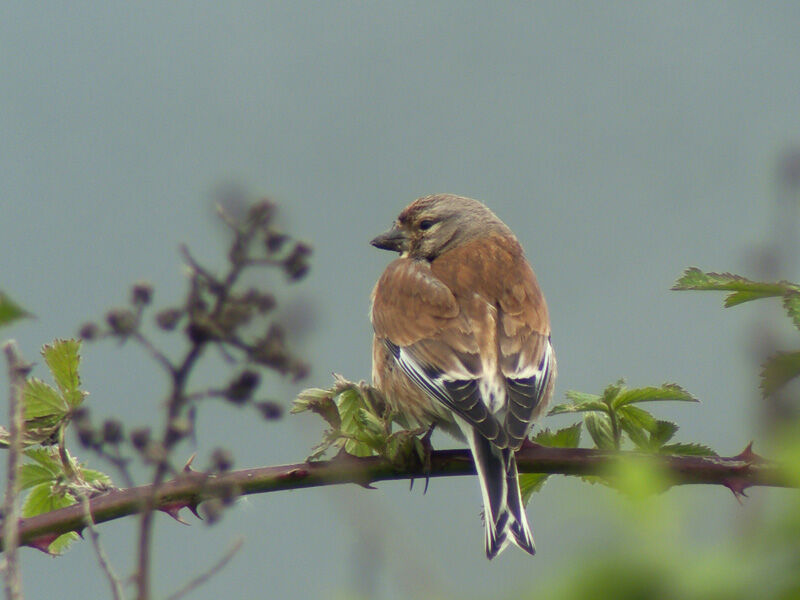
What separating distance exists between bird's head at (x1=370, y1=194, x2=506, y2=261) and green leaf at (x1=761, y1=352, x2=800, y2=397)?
9.81ft

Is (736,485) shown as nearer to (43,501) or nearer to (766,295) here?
(766,295)

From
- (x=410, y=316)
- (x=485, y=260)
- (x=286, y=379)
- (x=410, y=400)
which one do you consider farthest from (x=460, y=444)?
(x=286, y=379)

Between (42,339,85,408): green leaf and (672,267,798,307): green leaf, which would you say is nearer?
(672,267,798,307): green leaf

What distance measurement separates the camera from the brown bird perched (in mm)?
2984

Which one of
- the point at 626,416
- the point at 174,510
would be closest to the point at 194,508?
the point at 174,510

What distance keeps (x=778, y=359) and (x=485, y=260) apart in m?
2.46

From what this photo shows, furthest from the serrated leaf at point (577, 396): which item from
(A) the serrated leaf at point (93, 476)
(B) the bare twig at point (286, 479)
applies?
(A) the serrated leaf at point (93, 476)

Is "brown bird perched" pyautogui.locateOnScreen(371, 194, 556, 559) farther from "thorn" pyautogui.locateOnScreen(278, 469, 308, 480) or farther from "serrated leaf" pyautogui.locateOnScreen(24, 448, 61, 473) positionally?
"serrated leaf" pyautogui.locateOnScreen(24, 448, 61, 473)

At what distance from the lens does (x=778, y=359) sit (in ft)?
5.83

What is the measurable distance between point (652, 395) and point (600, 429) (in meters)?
0.13

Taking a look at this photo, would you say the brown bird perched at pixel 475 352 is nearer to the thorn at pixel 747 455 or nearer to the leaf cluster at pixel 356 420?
the leaf cluster at pixel 356 420

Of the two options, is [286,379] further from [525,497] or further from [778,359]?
[525,497]

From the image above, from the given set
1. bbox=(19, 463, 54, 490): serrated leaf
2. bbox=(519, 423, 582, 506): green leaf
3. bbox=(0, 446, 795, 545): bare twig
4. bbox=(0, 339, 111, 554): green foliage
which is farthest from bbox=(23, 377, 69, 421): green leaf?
bbox=(519, 423, 582, 506): green leaf

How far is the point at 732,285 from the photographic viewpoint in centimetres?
206
